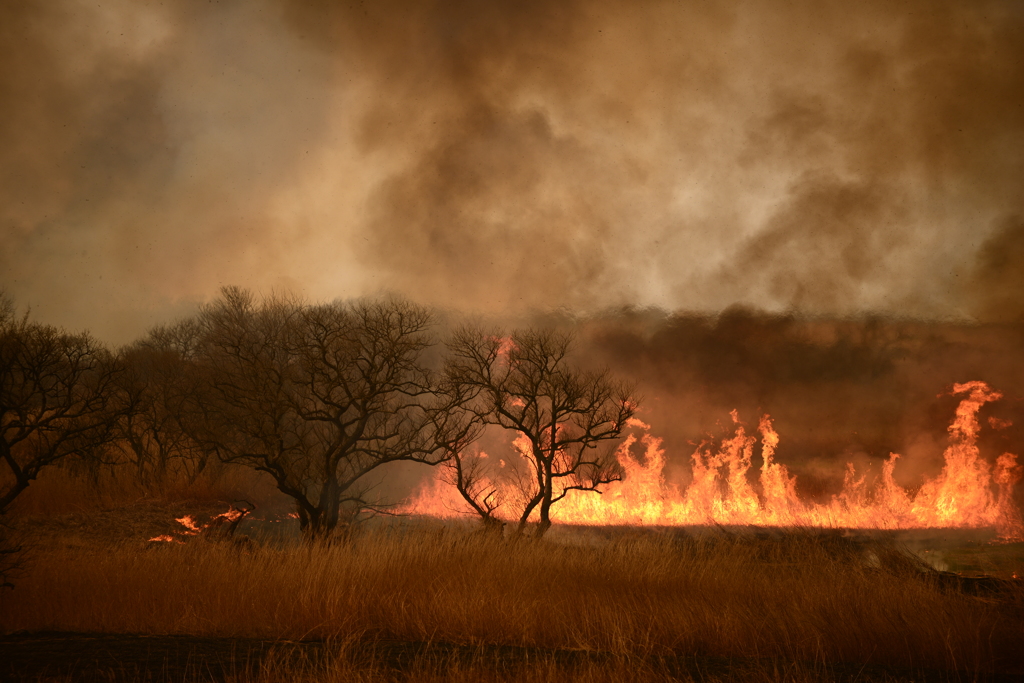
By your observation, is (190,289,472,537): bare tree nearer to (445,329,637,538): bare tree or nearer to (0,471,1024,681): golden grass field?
(445,329,637,538): bare tree

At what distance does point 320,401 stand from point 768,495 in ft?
94.1

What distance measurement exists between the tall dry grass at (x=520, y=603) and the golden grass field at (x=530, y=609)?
1.6 inches

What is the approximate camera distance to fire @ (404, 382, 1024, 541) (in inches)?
1420

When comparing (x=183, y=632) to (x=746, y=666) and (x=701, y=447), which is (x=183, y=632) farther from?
(x=701, y=447)

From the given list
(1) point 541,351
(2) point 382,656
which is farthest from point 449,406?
(2) point 382,656

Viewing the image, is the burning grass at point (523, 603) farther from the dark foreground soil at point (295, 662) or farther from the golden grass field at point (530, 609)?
the dark foreground soil at point (295, 662)

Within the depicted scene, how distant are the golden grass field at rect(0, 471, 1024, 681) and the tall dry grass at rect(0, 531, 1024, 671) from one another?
41mm

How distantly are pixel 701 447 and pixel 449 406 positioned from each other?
911 inches

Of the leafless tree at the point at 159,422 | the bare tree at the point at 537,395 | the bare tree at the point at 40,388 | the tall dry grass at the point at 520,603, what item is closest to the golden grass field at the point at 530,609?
the tall dry grass at the point at 520,603

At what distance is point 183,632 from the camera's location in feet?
34.6

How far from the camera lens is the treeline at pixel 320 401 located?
2445 centimetres

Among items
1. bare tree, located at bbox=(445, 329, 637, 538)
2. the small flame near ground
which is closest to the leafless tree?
the small flame near ground

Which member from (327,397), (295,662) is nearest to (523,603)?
(295,662)

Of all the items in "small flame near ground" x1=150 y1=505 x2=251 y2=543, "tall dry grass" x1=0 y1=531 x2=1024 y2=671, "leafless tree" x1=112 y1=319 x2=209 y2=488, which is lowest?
"small flame near ground" x1=150 y1=505 x2=251 y2=543
